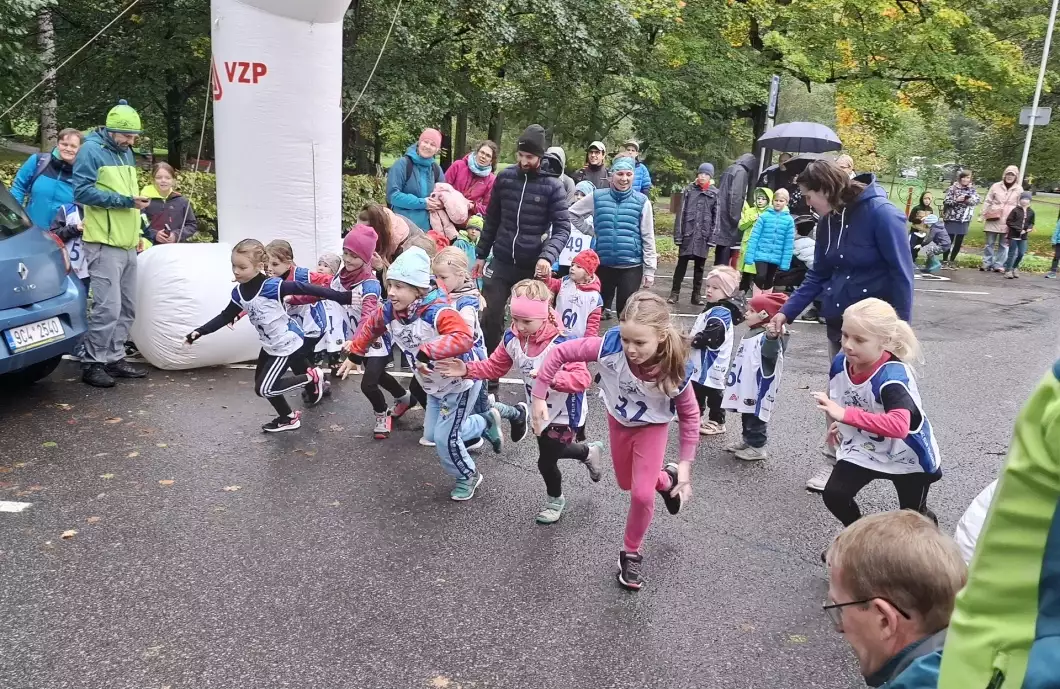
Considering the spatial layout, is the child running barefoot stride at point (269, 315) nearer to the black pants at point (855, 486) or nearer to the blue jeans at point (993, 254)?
the black pants at point (855, 486)

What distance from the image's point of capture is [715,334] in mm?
5637

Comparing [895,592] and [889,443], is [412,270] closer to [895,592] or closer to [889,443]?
[889,443]

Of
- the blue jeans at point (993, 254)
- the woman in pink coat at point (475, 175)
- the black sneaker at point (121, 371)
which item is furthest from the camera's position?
the blue jeans at point (993, 254)

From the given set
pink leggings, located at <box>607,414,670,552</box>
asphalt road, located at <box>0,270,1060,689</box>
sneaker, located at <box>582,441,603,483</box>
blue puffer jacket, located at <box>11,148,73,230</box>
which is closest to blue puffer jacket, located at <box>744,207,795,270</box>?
asphalt road, located at <box>0,270,1060,689</box>

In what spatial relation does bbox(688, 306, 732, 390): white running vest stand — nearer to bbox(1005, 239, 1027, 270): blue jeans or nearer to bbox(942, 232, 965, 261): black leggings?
bbox(1005, 239, 1027, 270): blue jeans

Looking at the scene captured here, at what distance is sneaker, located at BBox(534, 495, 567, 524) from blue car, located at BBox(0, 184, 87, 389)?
3722mm

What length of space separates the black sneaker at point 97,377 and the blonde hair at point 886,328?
576 centimetres

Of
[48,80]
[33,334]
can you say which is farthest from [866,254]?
[48,80]

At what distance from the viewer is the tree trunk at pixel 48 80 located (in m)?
15.4

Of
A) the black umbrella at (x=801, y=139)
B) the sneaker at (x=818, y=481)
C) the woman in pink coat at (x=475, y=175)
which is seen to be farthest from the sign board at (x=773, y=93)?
the sneaker at (x=818, y=481)

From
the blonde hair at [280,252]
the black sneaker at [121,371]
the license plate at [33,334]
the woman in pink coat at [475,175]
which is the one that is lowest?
the black sneaker at [121,371]

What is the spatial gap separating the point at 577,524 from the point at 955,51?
20881 millimetres

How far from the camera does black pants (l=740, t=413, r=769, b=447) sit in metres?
5.90

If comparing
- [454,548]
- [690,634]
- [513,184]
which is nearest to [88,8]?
[513,184]
